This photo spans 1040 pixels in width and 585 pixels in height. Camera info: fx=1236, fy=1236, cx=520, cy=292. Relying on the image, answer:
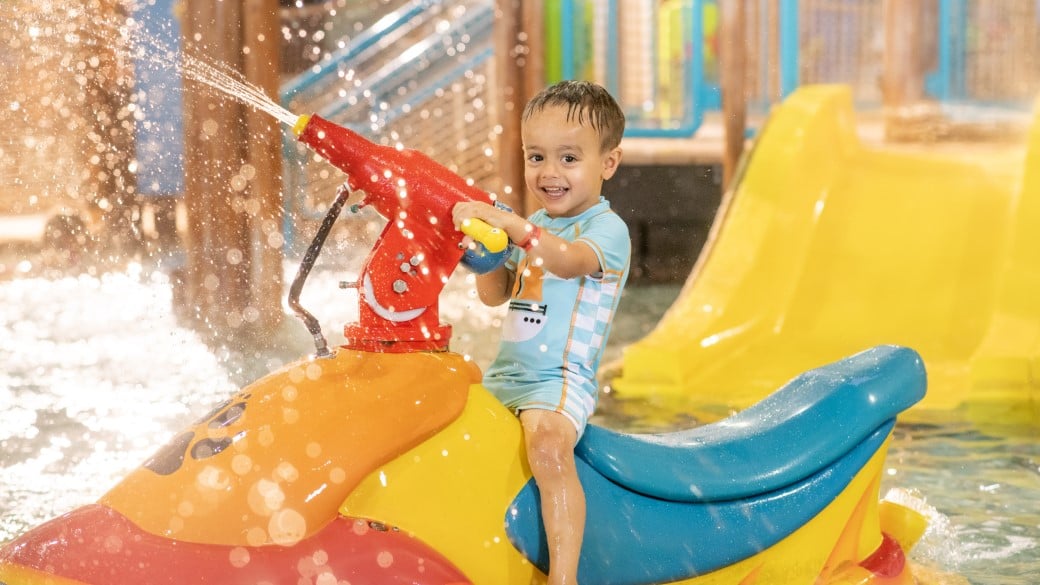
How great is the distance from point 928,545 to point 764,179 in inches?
117

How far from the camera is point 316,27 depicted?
45.4 feet

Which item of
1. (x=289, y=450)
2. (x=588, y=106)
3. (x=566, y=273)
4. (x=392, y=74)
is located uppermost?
(x=588, y=106)

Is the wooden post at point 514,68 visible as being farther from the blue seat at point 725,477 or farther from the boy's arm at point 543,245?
the boy's arm at point 543,245

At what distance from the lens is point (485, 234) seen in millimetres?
1622

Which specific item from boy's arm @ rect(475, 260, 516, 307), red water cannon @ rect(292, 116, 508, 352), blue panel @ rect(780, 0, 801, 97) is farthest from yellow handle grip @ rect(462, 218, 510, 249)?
blue panel @ rect(780, 0, 801, 97)

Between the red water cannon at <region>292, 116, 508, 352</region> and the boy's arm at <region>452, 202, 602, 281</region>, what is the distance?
5 cm

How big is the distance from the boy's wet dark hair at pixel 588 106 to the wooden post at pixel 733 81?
16.1 ft

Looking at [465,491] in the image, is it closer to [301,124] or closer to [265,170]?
[301,124]

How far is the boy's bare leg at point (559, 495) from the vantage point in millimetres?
1789

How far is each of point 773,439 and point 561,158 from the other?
61 centimetres

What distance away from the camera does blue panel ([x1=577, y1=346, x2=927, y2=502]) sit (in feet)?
6.35

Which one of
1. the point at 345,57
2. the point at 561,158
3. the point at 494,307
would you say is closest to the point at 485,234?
the point at 561,158

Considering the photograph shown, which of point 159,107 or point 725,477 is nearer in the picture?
point 725,477

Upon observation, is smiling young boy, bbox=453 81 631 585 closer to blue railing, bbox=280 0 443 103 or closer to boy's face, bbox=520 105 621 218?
boy's face, bbox=520 105 621 218
